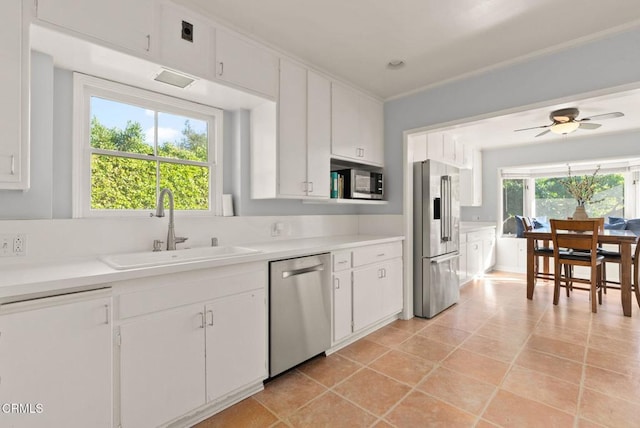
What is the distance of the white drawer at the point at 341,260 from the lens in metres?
2.61

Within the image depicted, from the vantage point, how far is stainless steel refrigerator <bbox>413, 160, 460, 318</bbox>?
341 cm

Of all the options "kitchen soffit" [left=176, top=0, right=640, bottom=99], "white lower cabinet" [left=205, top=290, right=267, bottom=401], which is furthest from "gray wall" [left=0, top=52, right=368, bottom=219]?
"white lower cabinet" [left=205, top=290, right=267, bottom=401]

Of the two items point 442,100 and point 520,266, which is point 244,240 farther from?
point 520,266

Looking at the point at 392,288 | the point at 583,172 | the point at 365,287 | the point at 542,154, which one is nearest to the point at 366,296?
the point at 365,287

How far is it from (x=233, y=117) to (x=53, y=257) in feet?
5.45

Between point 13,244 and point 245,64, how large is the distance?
1.80 m

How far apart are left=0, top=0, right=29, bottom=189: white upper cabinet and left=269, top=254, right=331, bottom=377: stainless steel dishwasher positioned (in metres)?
1.42

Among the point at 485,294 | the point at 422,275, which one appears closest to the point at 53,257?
the point at 422,275

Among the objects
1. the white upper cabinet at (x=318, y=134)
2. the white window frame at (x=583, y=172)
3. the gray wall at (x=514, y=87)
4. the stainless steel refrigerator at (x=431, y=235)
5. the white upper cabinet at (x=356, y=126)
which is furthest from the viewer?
the white window frame at (x=583, y=172)

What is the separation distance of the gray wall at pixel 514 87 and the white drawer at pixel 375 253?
0.45m

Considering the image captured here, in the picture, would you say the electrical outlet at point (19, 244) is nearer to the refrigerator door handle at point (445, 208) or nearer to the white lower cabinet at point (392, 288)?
the white lower cabinet at point (392, 288)

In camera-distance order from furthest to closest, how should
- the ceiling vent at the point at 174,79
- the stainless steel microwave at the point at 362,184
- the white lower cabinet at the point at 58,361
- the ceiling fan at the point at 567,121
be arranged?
the ceiling fan at the point at 567,121 → the stainless steel microwave at the point at 362,184 → the ceiling vent at the point at 174,79 → the white lower cabinet at the point at 58,361

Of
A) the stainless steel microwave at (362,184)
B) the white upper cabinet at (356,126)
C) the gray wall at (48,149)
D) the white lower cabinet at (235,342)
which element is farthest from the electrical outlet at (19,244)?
the stainless steel microwave at (362,184)

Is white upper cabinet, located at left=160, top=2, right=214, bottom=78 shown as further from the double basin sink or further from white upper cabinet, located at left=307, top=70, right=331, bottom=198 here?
the double basin sink
